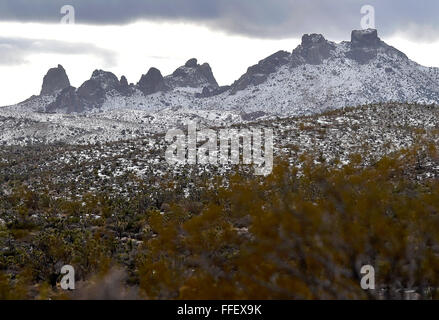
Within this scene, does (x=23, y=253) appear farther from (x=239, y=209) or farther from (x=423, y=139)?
(x=423, y=139)

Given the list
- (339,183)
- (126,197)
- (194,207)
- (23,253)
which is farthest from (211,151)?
(339,183)

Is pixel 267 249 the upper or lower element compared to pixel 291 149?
lower

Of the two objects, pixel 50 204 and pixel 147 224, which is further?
pixel 50 204

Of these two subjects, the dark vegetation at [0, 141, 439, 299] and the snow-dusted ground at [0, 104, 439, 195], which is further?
the snow-dusted ground at [0, 104, 439, 195]

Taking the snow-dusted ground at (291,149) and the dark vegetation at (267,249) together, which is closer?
the dark vegetation at (267,249)

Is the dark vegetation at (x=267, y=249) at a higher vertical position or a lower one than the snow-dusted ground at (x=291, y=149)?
lower

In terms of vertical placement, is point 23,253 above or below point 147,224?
below

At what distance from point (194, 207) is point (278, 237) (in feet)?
52.3

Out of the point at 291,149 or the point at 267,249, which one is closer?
the point at 267,249

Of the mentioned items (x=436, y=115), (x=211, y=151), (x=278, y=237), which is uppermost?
(x=436, y=115)

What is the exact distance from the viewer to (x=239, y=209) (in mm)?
15742

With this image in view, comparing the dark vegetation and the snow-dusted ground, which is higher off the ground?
the snow-dusted ground
